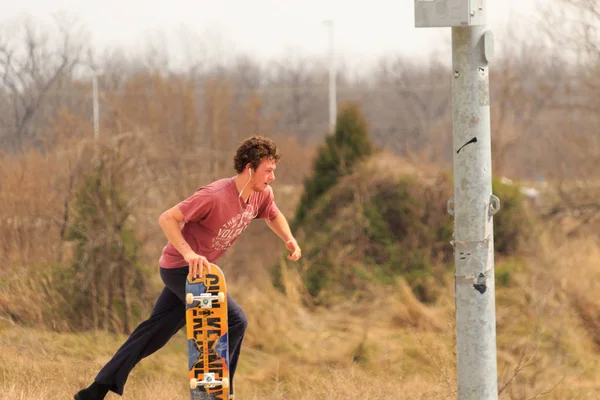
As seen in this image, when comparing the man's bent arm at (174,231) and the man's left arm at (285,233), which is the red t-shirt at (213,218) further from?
the man's left arm at (285,233)

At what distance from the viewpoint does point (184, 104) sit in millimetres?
18703

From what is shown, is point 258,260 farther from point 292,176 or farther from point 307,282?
point 292,176

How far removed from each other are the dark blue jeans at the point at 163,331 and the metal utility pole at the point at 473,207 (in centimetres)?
136

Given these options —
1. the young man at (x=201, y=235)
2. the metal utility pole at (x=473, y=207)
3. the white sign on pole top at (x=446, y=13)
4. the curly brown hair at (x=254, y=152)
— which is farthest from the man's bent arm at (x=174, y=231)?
the white sign on pole top at (x=446, y=13)

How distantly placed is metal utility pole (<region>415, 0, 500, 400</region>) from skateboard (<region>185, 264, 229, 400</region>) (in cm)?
127

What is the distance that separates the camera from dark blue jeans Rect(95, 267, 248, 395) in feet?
15.5

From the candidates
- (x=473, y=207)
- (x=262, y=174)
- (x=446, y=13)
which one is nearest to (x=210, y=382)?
(x=262, y=174)

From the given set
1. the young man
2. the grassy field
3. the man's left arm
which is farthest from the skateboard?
the grassy field

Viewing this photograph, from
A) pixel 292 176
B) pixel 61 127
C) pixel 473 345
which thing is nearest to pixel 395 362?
pixel 473 345

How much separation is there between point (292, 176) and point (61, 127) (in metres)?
7.85

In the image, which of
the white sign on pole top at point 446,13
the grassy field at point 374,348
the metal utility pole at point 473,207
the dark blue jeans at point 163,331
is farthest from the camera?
the grassy field at point 374,348

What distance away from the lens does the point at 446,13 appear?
3.79m

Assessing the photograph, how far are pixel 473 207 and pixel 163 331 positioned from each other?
1.99 metres

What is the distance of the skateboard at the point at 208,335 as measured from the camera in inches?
173
